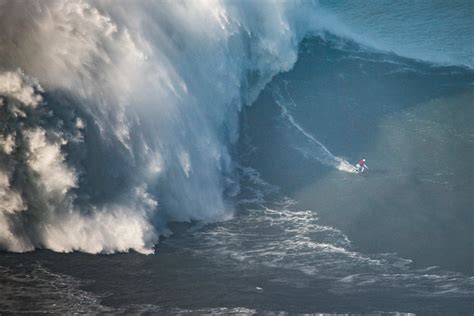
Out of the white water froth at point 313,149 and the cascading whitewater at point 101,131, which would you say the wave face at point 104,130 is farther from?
the white water froth at point 313,149

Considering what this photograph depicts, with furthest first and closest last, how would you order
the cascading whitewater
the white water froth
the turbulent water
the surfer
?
the white water froth < the surfer < the cascading whitewater < the turbulent water

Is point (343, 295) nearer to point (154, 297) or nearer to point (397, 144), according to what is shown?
point (154, 297)

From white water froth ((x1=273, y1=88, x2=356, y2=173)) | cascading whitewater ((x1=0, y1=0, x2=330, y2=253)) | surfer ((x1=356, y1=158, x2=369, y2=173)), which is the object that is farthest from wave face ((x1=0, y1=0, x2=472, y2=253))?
surfer ((x1=356, y1=158, x2=369, y2=173))

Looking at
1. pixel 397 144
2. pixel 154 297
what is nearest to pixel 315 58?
pixel 397 144

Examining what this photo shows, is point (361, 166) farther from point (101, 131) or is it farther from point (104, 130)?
point (101, 131)

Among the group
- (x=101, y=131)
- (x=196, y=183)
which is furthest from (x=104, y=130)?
(x=196, y=183)

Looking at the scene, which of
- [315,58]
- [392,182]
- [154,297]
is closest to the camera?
[154,297]

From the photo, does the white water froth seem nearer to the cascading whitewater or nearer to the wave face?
the wave face

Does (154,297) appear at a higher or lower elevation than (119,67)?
lower
